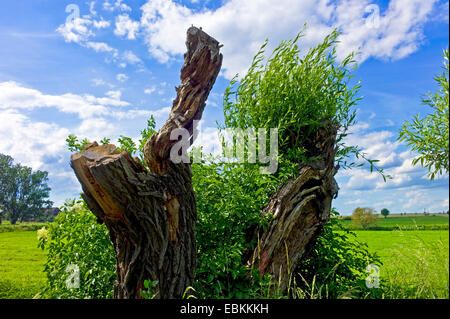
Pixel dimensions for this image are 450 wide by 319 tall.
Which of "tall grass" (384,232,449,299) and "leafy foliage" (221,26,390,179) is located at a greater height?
"leafy foliage" (221,26,390,179)

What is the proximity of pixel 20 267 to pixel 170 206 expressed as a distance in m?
9.92

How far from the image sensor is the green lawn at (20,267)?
26.4 feet

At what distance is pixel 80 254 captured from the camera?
509cm

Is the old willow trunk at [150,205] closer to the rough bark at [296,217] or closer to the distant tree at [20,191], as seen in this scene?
the rough bark at [296,217]

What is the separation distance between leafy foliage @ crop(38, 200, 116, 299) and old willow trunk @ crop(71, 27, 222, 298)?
0.89 meters

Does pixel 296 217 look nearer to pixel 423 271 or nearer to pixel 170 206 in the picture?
pixel 423 271

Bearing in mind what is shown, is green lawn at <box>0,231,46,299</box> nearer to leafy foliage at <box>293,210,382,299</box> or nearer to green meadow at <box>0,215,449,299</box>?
green meadow at <box>0,215,449,299</box>

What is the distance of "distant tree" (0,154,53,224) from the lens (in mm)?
20672

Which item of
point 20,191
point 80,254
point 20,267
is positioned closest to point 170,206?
point 80,254

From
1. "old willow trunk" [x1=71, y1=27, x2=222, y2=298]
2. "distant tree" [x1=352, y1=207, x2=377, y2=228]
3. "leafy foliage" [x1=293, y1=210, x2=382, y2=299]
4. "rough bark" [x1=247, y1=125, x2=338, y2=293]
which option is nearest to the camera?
"old willow trunk" [x1=71, y1=27, x2=222, y2=298]

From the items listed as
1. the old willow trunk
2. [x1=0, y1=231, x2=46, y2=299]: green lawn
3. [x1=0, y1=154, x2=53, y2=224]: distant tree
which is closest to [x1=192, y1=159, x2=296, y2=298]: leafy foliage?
the old willow trunk

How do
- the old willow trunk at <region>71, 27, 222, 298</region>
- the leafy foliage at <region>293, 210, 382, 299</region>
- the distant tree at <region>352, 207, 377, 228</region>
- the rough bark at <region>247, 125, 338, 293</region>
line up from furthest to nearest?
the distant tree at <region>352, 207, 377, 228</region>
the leafy foliage at <region>293, 210, 382, 299</region>
the rough bark at <region>247, 125, 338, 293</region>
the old willow trunk at <region>71, 27, 222, 298</region>

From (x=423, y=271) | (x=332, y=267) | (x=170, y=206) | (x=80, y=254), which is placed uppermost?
(x=170, y=206)

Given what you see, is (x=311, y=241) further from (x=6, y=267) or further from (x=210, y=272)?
(x=6, y=267)
